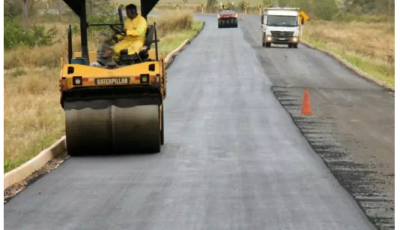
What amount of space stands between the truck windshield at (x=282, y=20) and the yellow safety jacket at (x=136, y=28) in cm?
3352

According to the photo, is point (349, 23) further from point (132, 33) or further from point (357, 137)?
point (132, 33)

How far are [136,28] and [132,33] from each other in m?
0.15

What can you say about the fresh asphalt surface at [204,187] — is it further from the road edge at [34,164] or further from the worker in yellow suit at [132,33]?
the worker in yellow suit at [132,33]

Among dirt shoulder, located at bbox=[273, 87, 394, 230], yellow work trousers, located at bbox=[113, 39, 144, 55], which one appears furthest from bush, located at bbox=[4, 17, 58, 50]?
yellow work trousers, located at bbox=[113, 39, 144, 55]

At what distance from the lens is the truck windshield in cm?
4797

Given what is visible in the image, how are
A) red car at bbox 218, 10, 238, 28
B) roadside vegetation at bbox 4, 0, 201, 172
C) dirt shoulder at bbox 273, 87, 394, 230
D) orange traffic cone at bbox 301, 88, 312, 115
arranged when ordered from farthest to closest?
red car at bbox 218, 10, 238, 28 → orange traffic cone at bbox 301, 88, 312, 115 → roadside vegetation at bbox 4, 0, 201, 172 → dirt shoulder at bbox 273, 87, 394, 230

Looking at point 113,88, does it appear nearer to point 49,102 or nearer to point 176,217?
point 176,217

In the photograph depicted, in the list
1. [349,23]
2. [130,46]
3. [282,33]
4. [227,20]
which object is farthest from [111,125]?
[349,23]

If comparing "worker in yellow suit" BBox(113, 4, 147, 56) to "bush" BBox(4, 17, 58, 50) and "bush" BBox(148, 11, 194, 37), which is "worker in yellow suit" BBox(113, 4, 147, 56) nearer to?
"bush" BBox(4, 17, 58, 50)

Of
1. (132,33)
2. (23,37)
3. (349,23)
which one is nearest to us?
(132,33)

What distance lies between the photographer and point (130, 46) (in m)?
14.9

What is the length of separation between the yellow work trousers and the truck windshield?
1320 inches

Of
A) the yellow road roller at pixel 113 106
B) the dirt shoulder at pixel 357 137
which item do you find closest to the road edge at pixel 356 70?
the dirt shoulder at pixel 357 137
